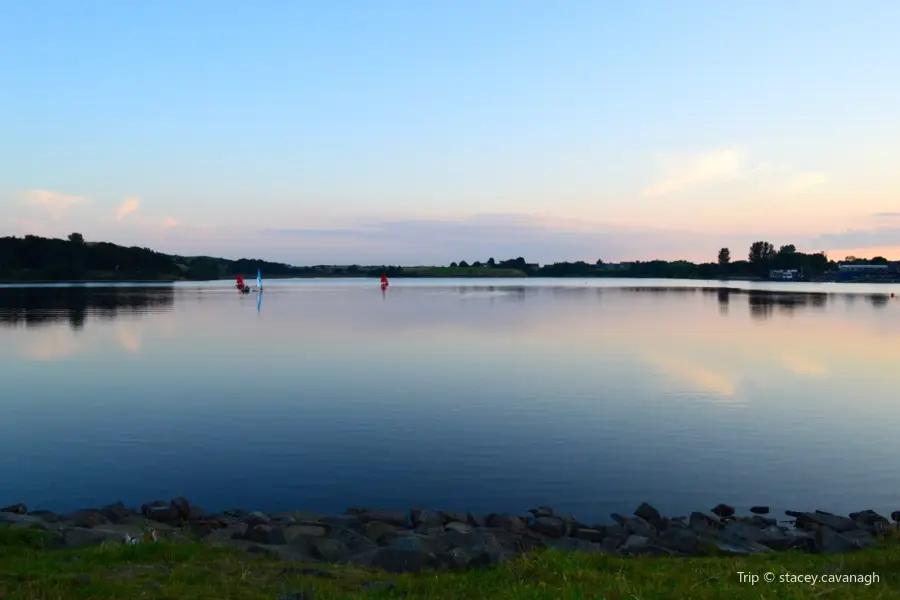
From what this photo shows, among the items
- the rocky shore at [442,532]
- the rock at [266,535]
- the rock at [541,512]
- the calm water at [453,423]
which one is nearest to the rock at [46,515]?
the rocky shore at [442,532]

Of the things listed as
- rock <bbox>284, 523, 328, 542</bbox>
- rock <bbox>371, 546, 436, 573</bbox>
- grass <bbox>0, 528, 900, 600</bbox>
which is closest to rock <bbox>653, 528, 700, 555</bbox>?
grass <bbox>0, 528, 900, 600</bbox>

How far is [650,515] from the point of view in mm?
15375

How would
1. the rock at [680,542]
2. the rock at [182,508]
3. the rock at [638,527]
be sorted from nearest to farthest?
the rock at [680,542], the rock at [638,527], the rock at [182,508]

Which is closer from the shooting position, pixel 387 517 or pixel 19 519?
pixel 19 519

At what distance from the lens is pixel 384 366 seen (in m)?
38.5

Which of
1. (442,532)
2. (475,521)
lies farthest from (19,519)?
(475,521)

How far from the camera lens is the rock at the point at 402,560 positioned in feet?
36.2

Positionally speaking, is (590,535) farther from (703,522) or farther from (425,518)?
(425,518)

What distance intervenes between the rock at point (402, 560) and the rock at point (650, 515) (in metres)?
5.90

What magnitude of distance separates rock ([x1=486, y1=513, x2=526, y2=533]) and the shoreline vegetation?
33 mm

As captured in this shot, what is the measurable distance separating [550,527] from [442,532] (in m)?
2.22

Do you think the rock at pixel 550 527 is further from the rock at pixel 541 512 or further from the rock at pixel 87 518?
the rock at pixel 87 518

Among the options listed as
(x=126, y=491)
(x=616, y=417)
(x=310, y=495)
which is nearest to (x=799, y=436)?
(x=616, y=417)

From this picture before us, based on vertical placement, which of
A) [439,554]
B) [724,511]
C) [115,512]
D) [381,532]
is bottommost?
[724,511]
